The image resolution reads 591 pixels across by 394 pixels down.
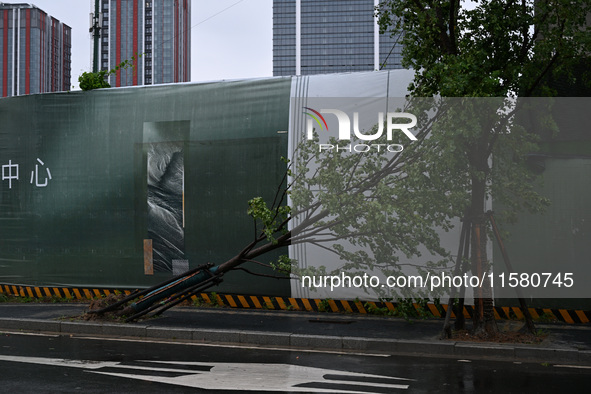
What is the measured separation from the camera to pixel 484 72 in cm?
1028

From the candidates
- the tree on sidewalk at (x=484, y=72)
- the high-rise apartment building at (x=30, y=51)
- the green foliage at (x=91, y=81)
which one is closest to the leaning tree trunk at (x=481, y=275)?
the tree on sidewalk at (x=484, y=72)

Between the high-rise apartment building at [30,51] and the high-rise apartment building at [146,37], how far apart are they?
35.2m

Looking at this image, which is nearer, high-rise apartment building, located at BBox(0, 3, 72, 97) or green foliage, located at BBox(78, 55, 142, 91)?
green foliage, located at BBox(78, 55, 142, 91)

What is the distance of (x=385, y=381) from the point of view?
26.0 feet

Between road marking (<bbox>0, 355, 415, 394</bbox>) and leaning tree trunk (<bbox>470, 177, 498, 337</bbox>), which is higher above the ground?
leaning tree trunk (<bbox>470, 177, 498, 337</bbox>)

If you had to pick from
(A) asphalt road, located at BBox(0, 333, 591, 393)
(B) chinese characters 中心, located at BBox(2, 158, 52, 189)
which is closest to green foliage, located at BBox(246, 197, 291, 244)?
(A) asphalt road, located at BBox(0, 333, 591, 393)

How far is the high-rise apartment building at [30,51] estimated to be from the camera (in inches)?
5586

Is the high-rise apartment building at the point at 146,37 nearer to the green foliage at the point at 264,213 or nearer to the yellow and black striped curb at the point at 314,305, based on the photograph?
the yellow and black striped curb at the point at 314,305

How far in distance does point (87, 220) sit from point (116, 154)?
162cm

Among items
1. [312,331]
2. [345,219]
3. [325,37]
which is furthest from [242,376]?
[325,37]

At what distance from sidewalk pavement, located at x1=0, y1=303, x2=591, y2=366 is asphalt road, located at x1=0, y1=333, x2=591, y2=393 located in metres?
0.38

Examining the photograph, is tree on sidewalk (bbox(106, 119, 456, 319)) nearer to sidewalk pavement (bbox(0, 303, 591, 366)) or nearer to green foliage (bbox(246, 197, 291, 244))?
green foliage (bbox(246, 197, 291, 244))

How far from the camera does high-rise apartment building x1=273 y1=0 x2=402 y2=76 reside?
191 m

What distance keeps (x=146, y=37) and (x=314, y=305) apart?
18246 cm
